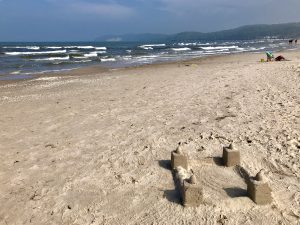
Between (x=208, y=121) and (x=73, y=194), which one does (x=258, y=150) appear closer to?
(x=208, y=121)

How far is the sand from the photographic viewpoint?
367 cm

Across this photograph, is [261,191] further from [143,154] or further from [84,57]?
[84,57]

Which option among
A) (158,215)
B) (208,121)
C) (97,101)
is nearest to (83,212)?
(158,215)

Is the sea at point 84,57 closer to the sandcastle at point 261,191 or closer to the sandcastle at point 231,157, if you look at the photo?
the sandcastle at point 231,157

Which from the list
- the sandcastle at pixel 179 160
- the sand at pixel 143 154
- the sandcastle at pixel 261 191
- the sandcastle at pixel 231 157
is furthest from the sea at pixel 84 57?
the sandcastle at pixel 261 191

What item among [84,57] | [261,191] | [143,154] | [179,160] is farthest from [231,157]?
[84,57]

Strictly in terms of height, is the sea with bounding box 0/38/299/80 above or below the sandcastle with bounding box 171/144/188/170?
below

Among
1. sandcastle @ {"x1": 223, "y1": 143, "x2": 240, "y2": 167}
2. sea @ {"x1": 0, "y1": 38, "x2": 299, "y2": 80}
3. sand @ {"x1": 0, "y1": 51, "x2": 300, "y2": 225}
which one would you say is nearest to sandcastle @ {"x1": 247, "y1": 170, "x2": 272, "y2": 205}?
sand @ {"x1": 0, "y1": 51, "x2": 300, "y2": 225}

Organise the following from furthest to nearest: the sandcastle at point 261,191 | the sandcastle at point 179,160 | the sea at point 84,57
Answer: the sea at point 84,57
the sandcastle at point 179,160
the sandcastle at point 261,191

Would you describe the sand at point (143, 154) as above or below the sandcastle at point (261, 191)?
below

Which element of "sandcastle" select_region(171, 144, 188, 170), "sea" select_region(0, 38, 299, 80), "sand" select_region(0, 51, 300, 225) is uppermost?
"sandcastle" select_region(171, 144, 188, 170)

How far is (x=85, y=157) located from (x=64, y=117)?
2.81 m

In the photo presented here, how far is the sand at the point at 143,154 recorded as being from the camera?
3.67 meters

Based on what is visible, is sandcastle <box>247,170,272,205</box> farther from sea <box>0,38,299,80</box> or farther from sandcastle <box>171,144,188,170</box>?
sea <box>0,38,299,80</box>
